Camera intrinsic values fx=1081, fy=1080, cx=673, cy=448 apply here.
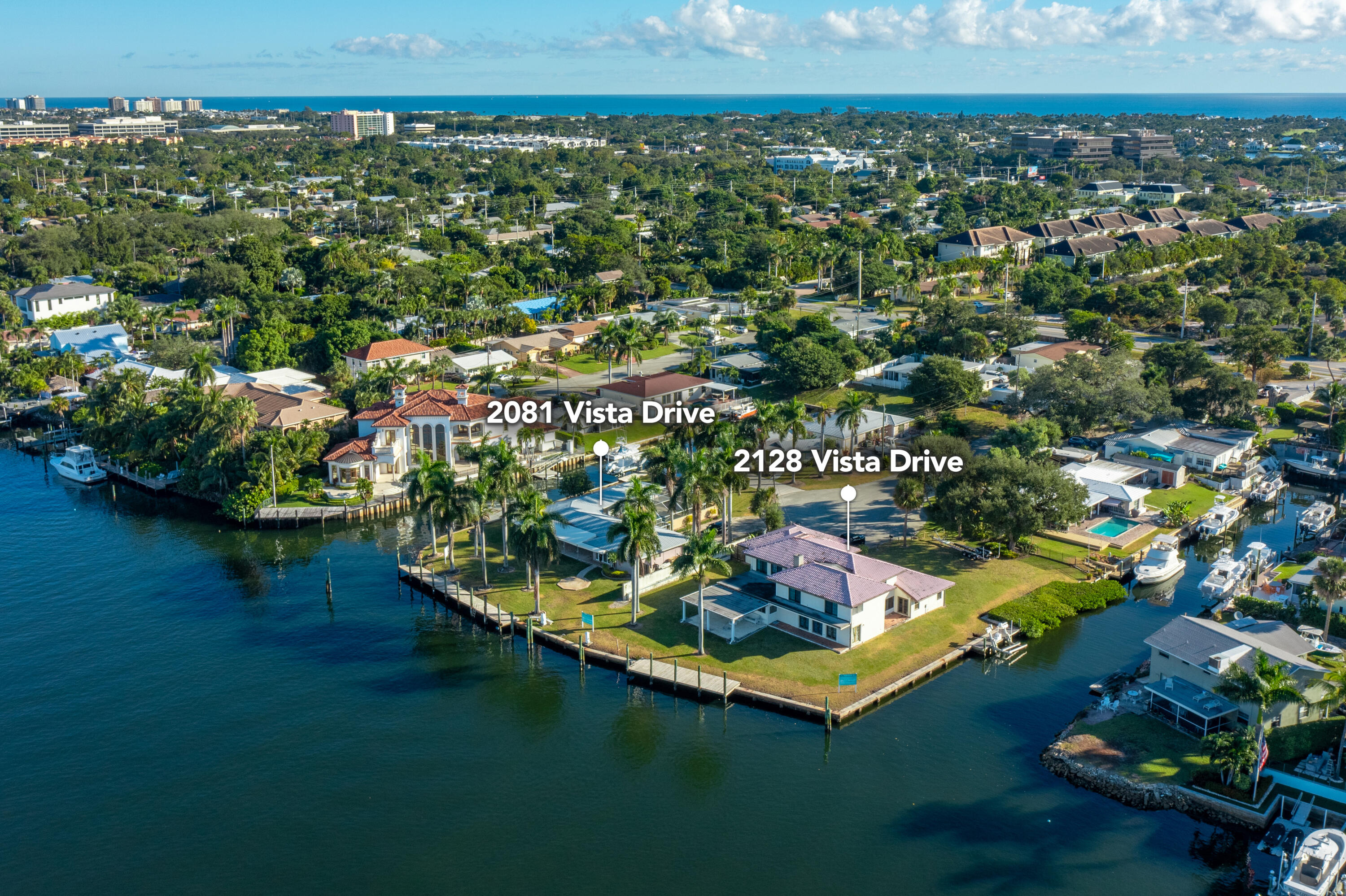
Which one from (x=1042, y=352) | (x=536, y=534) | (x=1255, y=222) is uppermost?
(x=1255, y=222)

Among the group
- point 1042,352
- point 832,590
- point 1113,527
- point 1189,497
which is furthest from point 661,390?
point 832,590

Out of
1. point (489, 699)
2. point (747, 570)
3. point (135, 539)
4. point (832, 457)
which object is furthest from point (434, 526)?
point (832, 457)

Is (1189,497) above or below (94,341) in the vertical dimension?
below

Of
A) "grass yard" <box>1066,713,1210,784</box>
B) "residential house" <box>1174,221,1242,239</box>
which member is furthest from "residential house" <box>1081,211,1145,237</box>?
"grass yard" <box>1066,713,1210,784</box>

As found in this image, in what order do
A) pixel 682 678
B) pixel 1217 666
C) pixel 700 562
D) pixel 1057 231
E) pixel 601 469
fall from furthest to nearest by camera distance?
1. pixel 1057 231
2. pixel 601 469
3. pixel 700 562
4. pixel 682 678
5. pixel 1217 666

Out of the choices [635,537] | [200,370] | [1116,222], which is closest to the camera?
[635,537]

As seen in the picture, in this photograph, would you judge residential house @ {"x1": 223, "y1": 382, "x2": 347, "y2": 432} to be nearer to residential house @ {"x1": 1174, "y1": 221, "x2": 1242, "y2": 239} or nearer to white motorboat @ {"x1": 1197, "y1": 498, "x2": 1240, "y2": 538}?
white motorboat @ {"x1": 1197, "y1": 498, "x2": 1240, "y2": 538}

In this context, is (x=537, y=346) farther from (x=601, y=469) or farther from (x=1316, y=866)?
(x=1316, y=866)

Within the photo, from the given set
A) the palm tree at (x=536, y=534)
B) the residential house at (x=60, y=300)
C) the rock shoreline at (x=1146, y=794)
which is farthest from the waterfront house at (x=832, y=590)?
the residential house at (x=60, y=300)

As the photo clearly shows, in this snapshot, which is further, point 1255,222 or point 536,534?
point 1255,222
